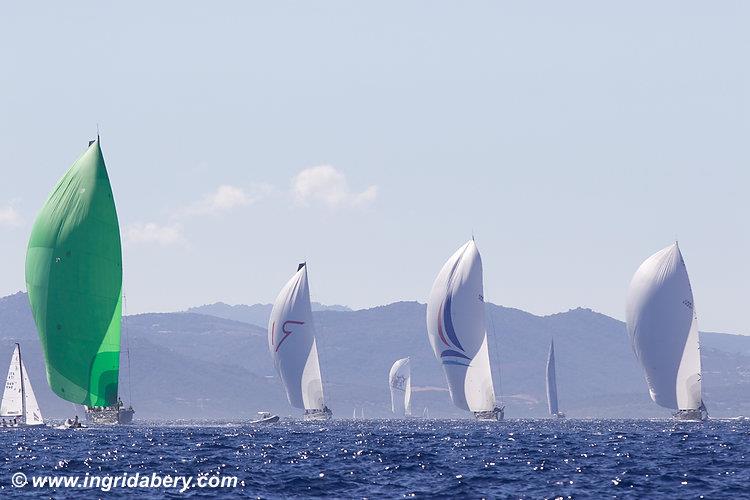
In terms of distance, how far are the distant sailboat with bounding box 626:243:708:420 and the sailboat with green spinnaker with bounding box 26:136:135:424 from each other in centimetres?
4735

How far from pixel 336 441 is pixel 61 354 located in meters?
18.4

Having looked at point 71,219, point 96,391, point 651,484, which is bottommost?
point 651,484

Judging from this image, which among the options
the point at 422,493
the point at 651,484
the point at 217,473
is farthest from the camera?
the point at 217,473

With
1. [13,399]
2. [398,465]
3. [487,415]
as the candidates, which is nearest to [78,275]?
[13,399]

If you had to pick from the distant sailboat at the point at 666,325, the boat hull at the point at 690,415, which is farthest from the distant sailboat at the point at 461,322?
the boat hull at the point at 690,415

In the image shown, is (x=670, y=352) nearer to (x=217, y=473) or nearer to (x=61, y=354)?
(x=61, y=354)

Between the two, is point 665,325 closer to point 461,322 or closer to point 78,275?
point 461,322

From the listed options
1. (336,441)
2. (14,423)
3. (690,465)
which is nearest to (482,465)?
(690,465)

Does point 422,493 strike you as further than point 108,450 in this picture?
No

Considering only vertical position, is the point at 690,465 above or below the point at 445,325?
below

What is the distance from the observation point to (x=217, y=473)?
60.4 m

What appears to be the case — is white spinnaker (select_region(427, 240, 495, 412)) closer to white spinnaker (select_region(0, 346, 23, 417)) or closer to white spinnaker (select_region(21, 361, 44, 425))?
white spinnaker (select_region(21, 361, 44, 425))

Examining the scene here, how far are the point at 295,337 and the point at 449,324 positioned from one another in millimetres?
16831

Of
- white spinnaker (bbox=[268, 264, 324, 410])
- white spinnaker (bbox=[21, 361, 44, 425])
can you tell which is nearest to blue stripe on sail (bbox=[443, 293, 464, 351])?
white spinnaker (bbox=[268, 264, 324, 410])
